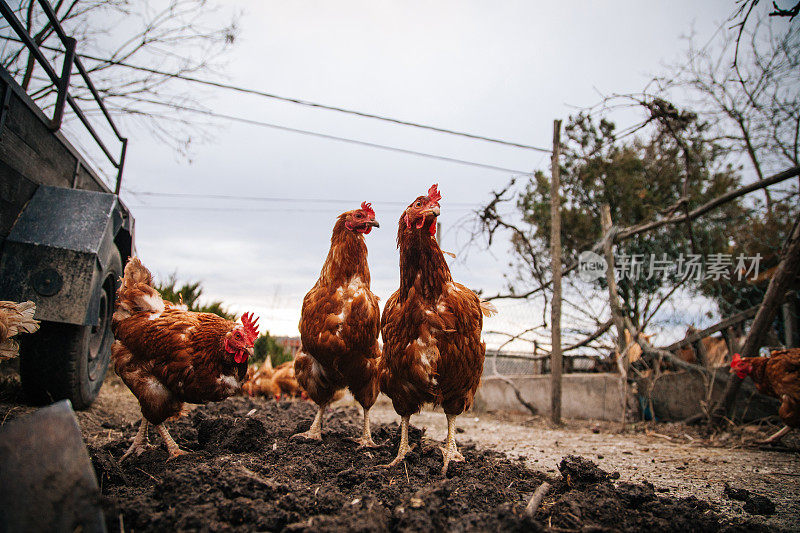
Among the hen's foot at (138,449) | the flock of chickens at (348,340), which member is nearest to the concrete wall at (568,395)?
the flock of chickens at (348,340)

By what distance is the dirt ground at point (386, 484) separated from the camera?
5.21 feet

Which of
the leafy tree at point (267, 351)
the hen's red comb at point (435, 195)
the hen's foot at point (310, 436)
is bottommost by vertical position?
the hen's foot at point (310, 436)

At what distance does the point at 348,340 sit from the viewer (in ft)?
10.8

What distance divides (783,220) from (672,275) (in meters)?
2.65

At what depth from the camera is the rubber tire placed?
302cm

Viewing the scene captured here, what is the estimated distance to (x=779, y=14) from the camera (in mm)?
2424

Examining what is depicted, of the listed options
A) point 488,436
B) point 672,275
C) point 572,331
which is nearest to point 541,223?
point 672,275

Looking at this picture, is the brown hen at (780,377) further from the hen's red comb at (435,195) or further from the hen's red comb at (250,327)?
the hen's red comb at (250,327)

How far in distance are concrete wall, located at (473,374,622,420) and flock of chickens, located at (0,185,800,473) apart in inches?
185

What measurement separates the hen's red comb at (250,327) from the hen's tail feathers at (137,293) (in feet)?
2.45

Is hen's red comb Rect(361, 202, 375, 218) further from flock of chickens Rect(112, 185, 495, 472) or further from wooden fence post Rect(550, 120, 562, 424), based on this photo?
wooden fence post Rect(550, 120, 562, 424)

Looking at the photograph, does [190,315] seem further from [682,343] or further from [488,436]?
[682,343]

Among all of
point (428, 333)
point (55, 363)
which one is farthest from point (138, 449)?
point (428, 333)

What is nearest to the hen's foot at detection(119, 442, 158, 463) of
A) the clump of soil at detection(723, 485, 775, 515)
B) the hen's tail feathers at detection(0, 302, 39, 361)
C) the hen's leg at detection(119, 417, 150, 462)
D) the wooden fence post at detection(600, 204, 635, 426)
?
the hen's leg at detection(119, 417, 150, 462)
